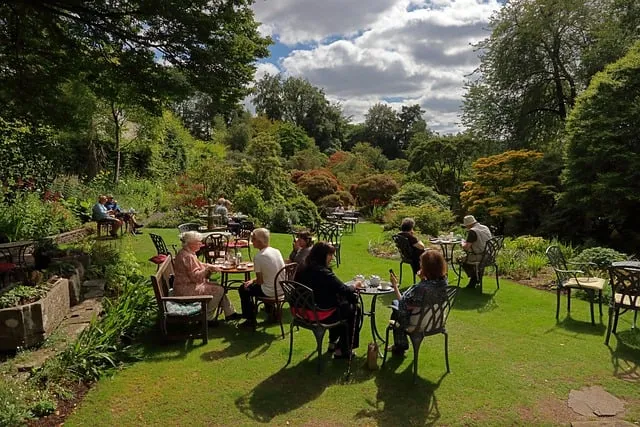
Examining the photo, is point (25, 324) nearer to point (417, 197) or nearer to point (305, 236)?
point (305, 236)

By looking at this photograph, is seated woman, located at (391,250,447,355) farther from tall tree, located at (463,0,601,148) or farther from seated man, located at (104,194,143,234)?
tall tree, located at (463,0,601,148)

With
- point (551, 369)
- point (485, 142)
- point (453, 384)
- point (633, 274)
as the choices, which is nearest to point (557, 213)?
point (485, 142)

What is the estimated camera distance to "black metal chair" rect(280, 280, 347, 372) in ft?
13.9

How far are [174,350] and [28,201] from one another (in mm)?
7922

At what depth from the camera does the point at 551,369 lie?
4434mm

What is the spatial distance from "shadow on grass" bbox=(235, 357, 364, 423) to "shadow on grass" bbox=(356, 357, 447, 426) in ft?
1.21

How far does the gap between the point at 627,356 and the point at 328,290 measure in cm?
344

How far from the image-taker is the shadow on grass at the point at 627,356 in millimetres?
4344

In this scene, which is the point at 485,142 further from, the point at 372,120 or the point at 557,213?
the point at 372,120

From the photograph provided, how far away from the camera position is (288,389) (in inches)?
157

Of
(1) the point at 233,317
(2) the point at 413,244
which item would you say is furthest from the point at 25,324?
(2) the point at 413,244

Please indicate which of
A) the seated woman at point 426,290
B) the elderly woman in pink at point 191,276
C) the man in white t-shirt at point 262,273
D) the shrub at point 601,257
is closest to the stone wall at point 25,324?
the elderly woman in pink at point 191,276

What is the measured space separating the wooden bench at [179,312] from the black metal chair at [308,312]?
104cm

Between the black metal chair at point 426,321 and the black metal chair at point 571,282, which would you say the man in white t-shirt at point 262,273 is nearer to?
the black metal chair at point 426,321
